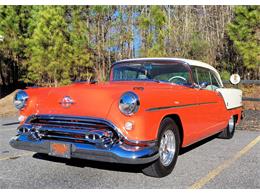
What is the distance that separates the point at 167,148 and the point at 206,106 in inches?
50.4

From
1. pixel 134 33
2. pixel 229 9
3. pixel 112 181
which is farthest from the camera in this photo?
pixel 229 9

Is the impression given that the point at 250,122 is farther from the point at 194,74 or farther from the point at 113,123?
the point at 113,123

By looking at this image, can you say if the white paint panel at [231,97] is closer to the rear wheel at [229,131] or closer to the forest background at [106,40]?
the rear wheel at [229,131]

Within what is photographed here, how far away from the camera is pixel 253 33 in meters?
13.9

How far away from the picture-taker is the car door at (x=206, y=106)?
4732mm

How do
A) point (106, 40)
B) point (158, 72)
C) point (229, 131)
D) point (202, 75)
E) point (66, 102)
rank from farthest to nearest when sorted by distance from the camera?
point (106, 40) → point (229, 131) → point (202, 75) → point (158, 72) → point (66, 102)

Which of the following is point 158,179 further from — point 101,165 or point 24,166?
point 24,166

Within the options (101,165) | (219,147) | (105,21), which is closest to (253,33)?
(105,21)

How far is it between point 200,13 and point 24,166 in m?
17.9

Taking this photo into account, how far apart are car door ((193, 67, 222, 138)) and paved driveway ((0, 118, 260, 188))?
0.44m

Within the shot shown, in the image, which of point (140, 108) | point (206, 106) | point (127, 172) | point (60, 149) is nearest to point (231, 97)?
point (206, 106)

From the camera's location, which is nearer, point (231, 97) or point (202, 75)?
point (202, 75)

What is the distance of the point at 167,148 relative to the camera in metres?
3.98

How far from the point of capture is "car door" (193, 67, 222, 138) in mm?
4732
